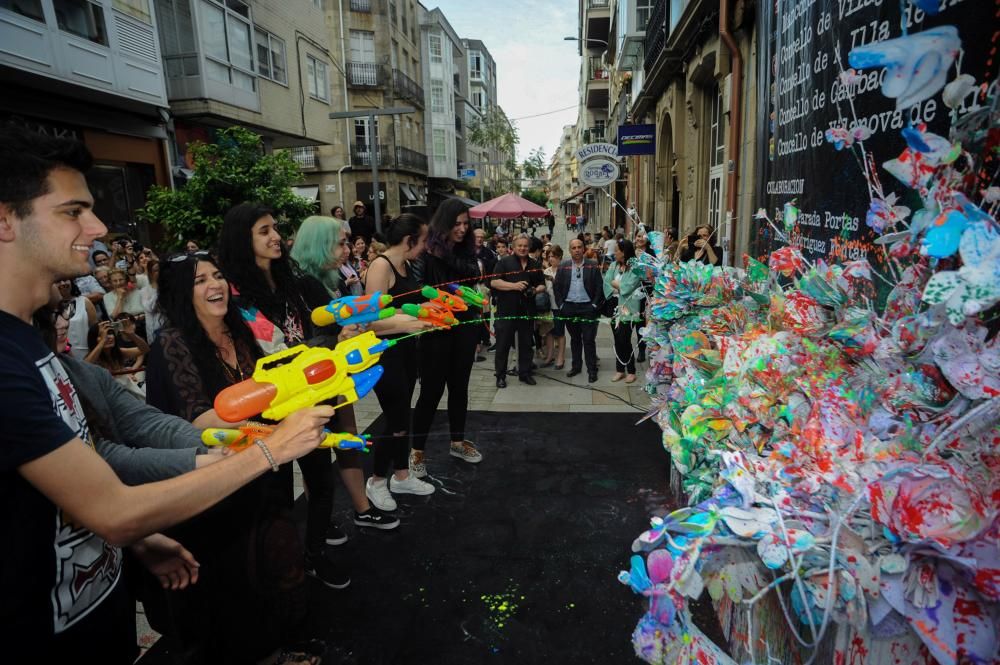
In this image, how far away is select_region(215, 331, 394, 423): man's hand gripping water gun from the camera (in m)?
1.46

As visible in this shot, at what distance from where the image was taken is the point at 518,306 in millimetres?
6039

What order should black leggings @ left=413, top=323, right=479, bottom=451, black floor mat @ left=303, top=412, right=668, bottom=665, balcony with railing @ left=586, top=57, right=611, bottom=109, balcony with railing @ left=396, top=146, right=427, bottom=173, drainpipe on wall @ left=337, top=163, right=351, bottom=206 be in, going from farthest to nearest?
balcony with railing @ left=586, top=57, right=611, bottom=109
balcony with railing @ left=396, top=146, right=427, bottom=173
drainpipe on wall @ left=337, top=163, right=351, bottom=206
black leggings @ left=413, top=323, right=479, bottom=451
black floor mat @ left=303, top=412, right=668, bottom=665

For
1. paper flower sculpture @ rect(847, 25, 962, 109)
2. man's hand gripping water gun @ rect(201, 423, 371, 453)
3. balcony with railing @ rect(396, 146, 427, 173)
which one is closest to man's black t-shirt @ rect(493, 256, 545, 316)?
man's hand gripping water gun @ rect(201, 423, 371, 453)

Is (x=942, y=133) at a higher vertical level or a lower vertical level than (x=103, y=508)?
higher

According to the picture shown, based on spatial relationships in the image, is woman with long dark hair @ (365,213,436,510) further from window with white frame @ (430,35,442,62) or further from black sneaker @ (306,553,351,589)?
window with white frame @ (430,35,442,62)

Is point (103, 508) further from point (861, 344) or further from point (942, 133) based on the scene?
point (942, 133)

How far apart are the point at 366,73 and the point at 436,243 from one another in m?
26.4

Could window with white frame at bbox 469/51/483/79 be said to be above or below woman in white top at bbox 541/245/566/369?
above

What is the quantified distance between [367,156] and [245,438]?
2581cm

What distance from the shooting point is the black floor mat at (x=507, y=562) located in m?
2.28

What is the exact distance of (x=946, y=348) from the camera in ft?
3.25

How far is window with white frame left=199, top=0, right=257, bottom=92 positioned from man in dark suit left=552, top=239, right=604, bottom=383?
31.8 ft

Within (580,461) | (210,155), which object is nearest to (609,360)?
(580,461)

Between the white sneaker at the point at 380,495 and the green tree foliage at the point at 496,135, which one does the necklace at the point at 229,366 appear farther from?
the green tree foliage at the point at 496,135
